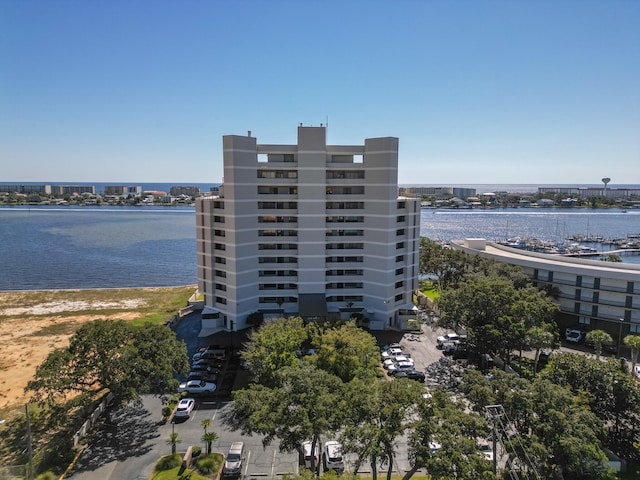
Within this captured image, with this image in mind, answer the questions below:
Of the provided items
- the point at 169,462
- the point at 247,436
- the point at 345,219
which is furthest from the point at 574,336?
the point at 169,462

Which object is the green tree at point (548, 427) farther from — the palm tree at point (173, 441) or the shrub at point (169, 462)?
the palm tree at point (173, 441)

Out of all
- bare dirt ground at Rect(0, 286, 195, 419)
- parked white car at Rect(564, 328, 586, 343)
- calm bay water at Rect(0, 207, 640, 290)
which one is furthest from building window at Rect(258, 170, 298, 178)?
calm bay water at Rect(0, 207, 640, 290)

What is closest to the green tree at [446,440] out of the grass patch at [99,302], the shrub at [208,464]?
the shrub at [208,464]

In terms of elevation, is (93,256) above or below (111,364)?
below

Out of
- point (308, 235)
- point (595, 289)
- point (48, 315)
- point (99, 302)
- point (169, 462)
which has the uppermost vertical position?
point (308, 235)

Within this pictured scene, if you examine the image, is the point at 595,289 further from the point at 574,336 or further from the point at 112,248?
the point at 112,248

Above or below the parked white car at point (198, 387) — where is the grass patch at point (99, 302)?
below

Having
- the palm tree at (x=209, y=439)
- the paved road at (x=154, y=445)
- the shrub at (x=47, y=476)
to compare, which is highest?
the palm tree at (x=209, y=439)
